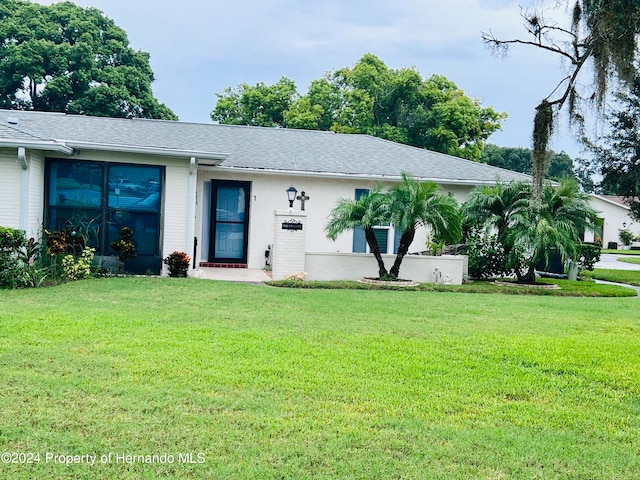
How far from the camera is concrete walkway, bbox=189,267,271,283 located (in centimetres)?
1292

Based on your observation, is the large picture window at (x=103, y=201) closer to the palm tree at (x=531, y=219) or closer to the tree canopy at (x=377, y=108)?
the palm tree at (x=531, y=219)

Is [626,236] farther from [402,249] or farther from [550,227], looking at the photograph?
[402,249]

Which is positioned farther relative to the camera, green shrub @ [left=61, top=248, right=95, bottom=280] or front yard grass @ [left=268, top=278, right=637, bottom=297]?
front yard grass @ [left=268, top=278, right=637, bottom=297]

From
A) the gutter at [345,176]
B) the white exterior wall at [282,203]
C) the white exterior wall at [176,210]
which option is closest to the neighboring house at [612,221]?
the gutter at [345,176]

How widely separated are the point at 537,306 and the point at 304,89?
30644mm

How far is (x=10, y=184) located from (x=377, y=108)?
1077 inches

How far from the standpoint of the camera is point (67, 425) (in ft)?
12.8

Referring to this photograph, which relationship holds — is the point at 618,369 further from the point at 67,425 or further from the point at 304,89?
the point at 304,89

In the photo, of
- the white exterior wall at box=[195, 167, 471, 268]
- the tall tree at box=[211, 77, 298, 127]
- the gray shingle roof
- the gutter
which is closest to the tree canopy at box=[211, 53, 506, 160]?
the tall tree at box=[211, 77, 298, 127]

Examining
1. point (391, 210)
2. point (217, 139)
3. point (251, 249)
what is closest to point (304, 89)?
point (217, 139)

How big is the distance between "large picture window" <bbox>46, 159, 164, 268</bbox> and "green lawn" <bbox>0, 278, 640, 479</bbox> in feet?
14.5

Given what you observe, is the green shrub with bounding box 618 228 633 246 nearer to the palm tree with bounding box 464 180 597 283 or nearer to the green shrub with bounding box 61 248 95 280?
the palm tree with bounding box 464 180 597 283

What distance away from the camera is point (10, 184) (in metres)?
12.0

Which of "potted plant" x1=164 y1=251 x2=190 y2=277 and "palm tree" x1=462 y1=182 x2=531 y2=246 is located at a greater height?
"palm tree" x1=462 y1=182 x2=531 y2=246
